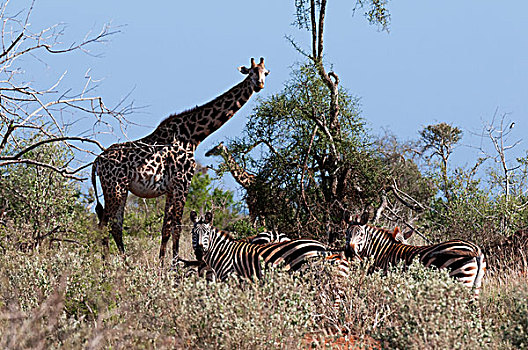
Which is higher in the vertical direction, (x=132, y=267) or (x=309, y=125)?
(x=309, y=125)

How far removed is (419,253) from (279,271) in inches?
69.1

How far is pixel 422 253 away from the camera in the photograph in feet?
22.9

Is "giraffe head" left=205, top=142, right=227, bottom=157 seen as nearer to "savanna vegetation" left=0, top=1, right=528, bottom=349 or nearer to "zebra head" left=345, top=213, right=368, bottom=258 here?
"savanna vegetation" left=0, top=1, right=528, bottom=349

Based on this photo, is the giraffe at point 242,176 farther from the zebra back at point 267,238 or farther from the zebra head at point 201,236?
the zebra head at point 201,236

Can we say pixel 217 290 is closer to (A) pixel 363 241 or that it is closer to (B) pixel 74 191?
(A) pixel 363 241

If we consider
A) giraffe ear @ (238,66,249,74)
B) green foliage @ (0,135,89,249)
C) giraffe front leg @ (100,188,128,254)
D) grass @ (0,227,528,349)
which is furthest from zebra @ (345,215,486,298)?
green foliage @ (0,135,89,249)

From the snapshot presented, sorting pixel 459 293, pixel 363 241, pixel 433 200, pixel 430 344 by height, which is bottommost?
pixel 430 344

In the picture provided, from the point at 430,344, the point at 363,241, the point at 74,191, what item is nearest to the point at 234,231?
the point at 74,191

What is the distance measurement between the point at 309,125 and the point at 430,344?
6.41 metres

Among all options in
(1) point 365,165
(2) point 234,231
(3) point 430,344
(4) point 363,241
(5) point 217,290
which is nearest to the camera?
(3) point 430,344

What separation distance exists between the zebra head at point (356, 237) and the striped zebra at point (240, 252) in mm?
283

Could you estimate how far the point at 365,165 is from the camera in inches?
404

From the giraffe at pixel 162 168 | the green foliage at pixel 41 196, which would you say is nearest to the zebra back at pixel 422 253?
the giraffe at pixel 162 168

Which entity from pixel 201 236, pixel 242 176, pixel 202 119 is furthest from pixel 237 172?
pixel 201 236
